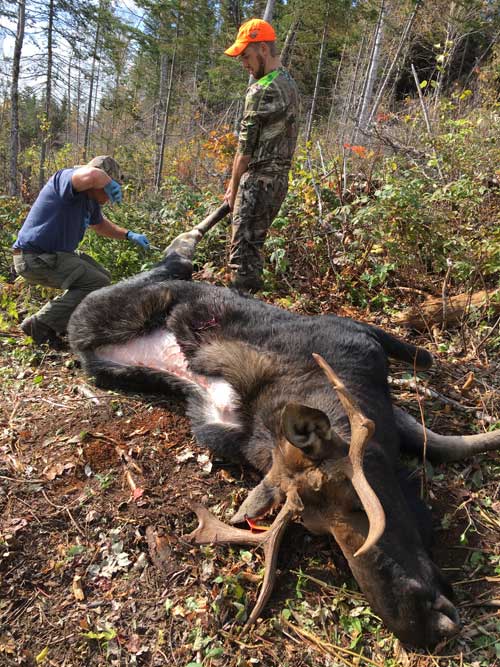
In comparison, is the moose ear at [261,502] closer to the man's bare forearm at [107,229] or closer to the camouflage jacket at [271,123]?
the camouflage jacket at [271,123]

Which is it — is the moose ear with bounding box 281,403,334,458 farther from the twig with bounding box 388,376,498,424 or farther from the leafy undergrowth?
the twig with bounding box 388,376,498,424

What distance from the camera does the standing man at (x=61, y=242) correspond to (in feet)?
14.9

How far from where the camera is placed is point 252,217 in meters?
5.04

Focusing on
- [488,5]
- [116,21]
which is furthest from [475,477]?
[116,21]

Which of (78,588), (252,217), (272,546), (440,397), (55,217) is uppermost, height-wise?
(252,217)

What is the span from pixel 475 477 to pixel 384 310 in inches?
90.9

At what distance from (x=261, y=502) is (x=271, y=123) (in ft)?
12.1

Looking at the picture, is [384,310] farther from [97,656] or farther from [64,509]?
[97,656]

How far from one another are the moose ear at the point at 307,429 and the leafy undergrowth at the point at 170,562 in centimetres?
62

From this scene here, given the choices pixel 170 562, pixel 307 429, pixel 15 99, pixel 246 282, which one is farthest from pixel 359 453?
pixel 15 99

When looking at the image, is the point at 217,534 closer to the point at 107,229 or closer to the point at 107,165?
the point at 107,165

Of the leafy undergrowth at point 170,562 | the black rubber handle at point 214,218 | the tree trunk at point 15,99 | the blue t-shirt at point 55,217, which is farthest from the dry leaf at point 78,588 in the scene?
the tree trunk at point 15,99

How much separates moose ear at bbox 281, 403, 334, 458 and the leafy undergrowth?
0.62m

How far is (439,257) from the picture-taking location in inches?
199
